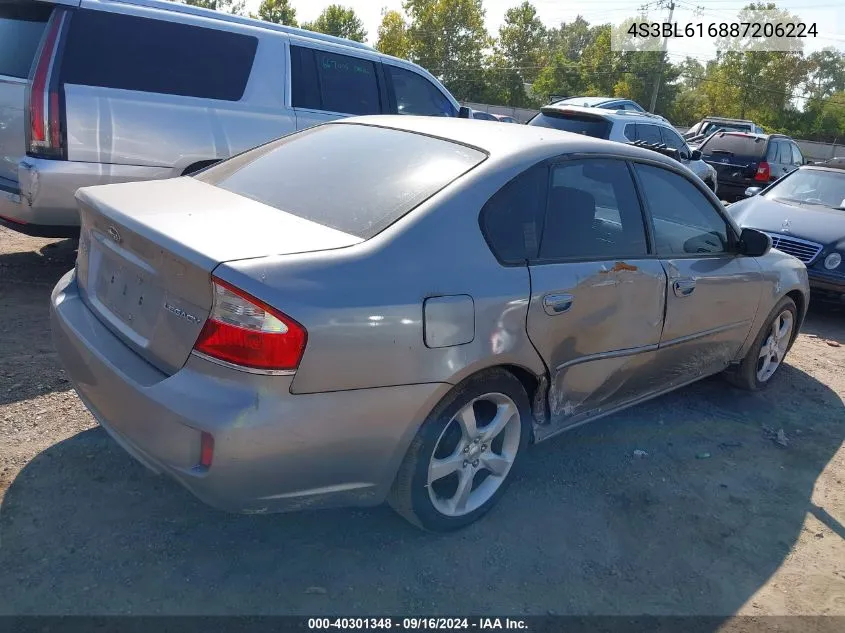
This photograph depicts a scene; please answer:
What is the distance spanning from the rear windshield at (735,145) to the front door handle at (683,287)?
1221 centimetres

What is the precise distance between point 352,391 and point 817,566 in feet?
7.52

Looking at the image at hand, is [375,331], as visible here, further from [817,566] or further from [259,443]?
[817,566]

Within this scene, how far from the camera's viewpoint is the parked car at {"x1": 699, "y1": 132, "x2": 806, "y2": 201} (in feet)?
46.5

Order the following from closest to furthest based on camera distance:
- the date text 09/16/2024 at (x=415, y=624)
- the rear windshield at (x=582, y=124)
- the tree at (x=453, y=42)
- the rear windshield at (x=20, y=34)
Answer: the date text 09/16/2024 at (x=415, y=624)
the rear windshield at (x=20, y=34)
the rear windshield at (x=582, y=124)
the tree at (x=453, y=42)

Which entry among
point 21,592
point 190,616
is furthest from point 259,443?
point 21,592

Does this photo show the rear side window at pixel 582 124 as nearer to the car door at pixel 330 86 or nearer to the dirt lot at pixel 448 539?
the car door at pixel 330 86

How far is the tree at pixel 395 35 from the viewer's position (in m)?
59.7

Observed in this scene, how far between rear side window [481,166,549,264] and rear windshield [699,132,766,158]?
13136 mm

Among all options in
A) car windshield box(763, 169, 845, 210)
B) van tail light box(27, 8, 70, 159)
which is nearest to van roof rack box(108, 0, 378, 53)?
van tail light box(27, 8, 70, 159)

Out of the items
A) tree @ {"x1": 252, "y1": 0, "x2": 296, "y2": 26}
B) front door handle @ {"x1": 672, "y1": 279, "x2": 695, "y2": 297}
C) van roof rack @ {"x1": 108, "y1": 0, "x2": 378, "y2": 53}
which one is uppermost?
tree @ {"x1": 252, "y1": 0, "x2": 296, "y2": 26}

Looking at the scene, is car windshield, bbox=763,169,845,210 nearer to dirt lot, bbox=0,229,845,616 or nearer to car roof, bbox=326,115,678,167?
dirt lot, bbox=0,229,845,616

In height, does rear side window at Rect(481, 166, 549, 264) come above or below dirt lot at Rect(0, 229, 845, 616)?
above

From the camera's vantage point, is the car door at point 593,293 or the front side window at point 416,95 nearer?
the car door at point 593,293

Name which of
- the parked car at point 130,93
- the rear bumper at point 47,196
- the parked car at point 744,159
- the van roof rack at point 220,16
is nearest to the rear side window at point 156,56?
the parked car at point 130,93
